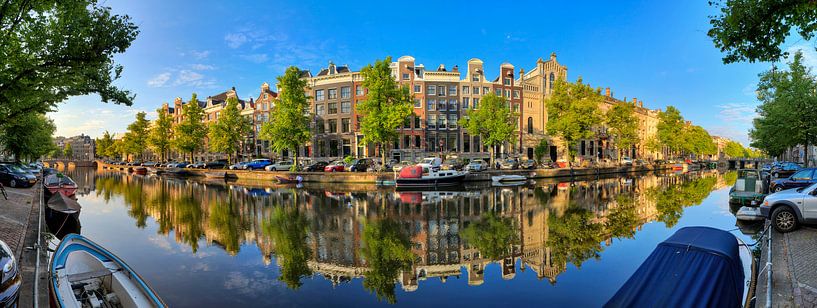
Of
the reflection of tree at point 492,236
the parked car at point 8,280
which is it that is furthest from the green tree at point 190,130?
the parked car at point 8,280

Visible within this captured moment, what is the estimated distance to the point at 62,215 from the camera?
17.2 metres

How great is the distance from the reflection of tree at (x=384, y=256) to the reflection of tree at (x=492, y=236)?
2.47 m

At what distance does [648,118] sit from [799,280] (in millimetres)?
103759

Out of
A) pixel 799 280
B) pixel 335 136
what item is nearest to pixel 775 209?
pixel 799 280

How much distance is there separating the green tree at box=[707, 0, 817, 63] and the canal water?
660cm

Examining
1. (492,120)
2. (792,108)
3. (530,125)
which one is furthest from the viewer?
(530,125)

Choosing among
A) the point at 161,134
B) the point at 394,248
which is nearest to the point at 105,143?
the point at 161,134

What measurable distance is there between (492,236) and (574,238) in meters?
3.07

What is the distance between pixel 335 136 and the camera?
194 feet

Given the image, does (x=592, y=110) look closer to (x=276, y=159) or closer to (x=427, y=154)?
(x=427, y=154)

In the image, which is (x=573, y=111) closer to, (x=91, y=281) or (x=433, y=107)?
(x=433, y=107)

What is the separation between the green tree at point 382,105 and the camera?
41375 millimetres

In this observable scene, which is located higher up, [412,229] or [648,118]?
[648,118]

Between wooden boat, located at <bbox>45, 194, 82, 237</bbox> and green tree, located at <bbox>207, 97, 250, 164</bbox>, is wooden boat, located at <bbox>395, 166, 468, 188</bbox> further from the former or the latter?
green tree, located at <bbox>207, 97, 250, 164</bbox>
